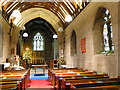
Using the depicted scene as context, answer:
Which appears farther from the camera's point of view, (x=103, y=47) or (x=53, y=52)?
(x=53, y=52)

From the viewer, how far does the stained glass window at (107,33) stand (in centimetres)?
437

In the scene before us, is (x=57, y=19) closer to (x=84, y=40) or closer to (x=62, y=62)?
(x=62, y=62)

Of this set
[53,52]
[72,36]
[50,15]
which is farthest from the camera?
[53,52]

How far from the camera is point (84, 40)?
593 cm

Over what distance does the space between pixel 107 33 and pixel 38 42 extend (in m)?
12.7

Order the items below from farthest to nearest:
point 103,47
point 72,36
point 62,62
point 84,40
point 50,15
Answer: point 50,15 < point 62,62 < point 72,36 < point 84,40 < point 103,47

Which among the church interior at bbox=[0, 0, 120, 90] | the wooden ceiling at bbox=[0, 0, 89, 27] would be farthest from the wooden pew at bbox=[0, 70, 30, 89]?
the wooden ceiling at bbox=[0, 0, 89, 27]

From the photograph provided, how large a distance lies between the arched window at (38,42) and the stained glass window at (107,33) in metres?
12.2

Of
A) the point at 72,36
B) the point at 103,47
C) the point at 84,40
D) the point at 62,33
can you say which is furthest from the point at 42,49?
the point at 103,47

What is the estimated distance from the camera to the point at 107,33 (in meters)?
4.59

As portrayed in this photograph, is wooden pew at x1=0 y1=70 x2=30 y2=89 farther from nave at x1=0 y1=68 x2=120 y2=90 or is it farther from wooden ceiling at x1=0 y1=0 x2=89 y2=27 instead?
wooden ceiling at x1=0 y1=0 x2=89 y2=27

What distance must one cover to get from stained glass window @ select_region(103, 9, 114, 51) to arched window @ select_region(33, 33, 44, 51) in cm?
1221

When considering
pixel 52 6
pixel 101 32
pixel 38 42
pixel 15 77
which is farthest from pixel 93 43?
pixel 38 42

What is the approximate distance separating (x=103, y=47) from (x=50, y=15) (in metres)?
6.36
